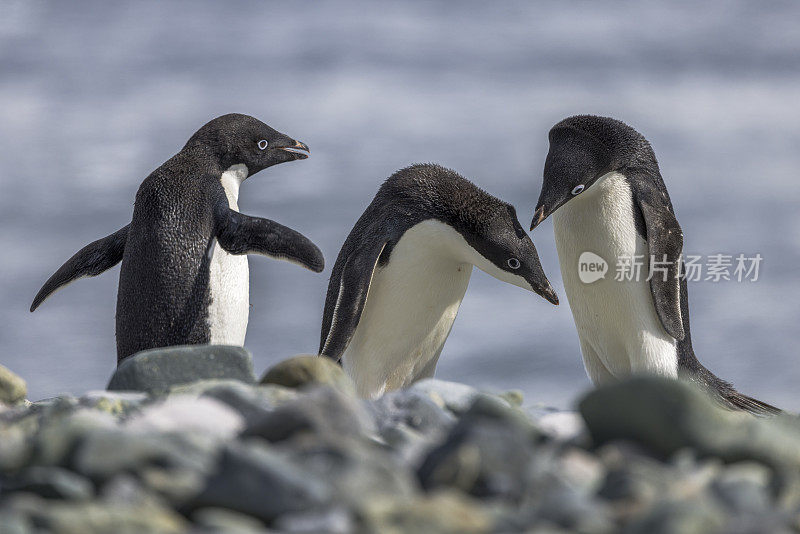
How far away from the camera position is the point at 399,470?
8.94 feet

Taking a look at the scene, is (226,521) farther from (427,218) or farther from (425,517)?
(427,218)

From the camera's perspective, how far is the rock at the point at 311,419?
9.74 ft

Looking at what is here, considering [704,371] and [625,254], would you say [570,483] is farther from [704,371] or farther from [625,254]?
[704,371]

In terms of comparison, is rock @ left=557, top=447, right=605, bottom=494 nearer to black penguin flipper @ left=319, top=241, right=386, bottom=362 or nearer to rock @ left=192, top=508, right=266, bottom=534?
rock @ left=192, top=508, right=266, bottom=534

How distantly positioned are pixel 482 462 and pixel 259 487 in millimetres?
561

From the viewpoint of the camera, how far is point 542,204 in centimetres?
629

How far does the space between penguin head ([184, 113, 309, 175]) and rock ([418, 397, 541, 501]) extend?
416cm

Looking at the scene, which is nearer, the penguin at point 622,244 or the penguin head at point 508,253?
the penguin head at point 508,253

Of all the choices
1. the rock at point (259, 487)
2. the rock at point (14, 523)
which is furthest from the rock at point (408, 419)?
the rock at point (14, 523)

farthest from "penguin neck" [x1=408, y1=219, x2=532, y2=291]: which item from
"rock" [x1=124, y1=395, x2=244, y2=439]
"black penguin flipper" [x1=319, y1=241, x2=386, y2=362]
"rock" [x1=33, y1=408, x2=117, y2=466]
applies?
"rock" [x1=33, y1=408, x2=117, y2=466]

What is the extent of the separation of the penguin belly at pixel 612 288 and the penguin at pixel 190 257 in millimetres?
1645

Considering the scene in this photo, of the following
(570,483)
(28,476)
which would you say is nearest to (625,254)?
(570,483)

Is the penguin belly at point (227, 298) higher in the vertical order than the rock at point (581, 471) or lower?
higher

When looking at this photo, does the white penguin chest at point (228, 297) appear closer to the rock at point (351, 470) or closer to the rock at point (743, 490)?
the rock at point (351, 470)
